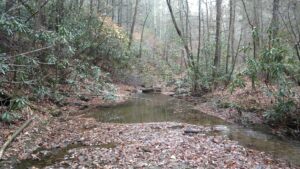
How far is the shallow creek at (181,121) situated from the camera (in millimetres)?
8438

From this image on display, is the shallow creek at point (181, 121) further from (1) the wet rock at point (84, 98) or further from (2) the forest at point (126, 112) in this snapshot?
(1) the wet rock at point (84, 98)

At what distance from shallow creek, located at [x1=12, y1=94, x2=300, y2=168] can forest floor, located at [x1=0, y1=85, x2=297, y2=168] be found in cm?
25

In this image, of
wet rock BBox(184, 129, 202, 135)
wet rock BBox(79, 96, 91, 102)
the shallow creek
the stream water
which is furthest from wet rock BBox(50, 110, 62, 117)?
wet rock BBox(184, 129, 202, 135)

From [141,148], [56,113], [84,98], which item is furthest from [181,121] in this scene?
[84,98]

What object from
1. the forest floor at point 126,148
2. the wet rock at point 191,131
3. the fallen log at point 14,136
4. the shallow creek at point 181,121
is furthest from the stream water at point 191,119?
the fallen log at point 14,136

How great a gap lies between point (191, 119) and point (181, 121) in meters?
0.68

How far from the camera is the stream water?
9.09 meters

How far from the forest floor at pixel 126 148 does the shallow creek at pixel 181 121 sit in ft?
0.84

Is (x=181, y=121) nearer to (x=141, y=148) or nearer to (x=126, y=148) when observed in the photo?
(x=141, y=148)

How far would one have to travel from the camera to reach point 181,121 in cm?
1306

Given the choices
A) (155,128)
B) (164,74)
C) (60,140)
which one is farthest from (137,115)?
(164,74)

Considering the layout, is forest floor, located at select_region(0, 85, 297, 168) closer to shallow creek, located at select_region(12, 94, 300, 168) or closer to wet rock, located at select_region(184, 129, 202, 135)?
wet rock, located at select_region(184, 129, 202, 135)

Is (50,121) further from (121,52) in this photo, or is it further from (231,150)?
(121,52)

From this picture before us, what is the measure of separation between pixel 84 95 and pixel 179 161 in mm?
10269
